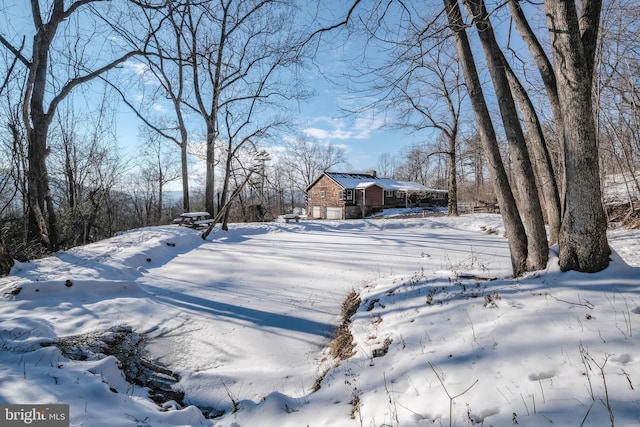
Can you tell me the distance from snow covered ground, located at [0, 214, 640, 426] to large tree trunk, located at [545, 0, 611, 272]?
0.28 metres

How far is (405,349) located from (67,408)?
2.63 metres

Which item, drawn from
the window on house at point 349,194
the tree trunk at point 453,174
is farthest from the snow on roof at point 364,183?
the tree trunk at point 453,174

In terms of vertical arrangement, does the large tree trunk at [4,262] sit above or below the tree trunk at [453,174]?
below

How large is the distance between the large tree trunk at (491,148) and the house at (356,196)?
27255 millimetres

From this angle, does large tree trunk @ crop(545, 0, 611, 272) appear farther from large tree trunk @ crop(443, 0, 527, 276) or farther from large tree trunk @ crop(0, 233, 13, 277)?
large tree trunk @ crop(0, 233, 13, 277)

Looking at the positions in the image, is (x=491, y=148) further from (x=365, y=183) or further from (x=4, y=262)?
(x=365, y=183)

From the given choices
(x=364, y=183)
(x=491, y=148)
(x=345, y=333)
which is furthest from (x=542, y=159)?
(x=364, y=183)

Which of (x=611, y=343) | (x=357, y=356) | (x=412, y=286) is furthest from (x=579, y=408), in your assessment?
(x=412, y=286)

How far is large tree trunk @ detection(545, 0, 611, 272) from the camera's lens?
9.55 ft

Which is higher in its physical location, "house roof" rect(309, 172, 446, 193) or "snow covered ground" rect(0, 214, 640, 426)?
"house roof" rect(309, 172, 446, 193)

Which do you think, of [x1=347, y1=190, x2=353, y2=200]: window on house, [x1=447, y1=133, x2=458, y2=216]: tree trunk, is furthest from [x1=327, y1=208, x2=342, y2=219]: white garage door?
[x1=447, y1=133, x2=458, y2=216]: tree trunk

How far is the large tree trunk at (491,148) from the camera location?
409 cm

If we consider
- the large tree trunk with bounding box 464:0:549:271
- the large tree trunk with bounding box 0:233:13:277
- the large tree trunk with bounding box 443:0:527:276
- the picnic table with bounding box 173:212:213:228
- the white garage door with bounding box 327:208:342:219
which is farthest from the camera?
the white garage door with bounding box 327:208:342:219

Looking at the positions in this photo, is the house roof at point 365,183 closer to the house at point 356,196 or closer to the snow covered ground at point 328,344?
the house at point 356,196
